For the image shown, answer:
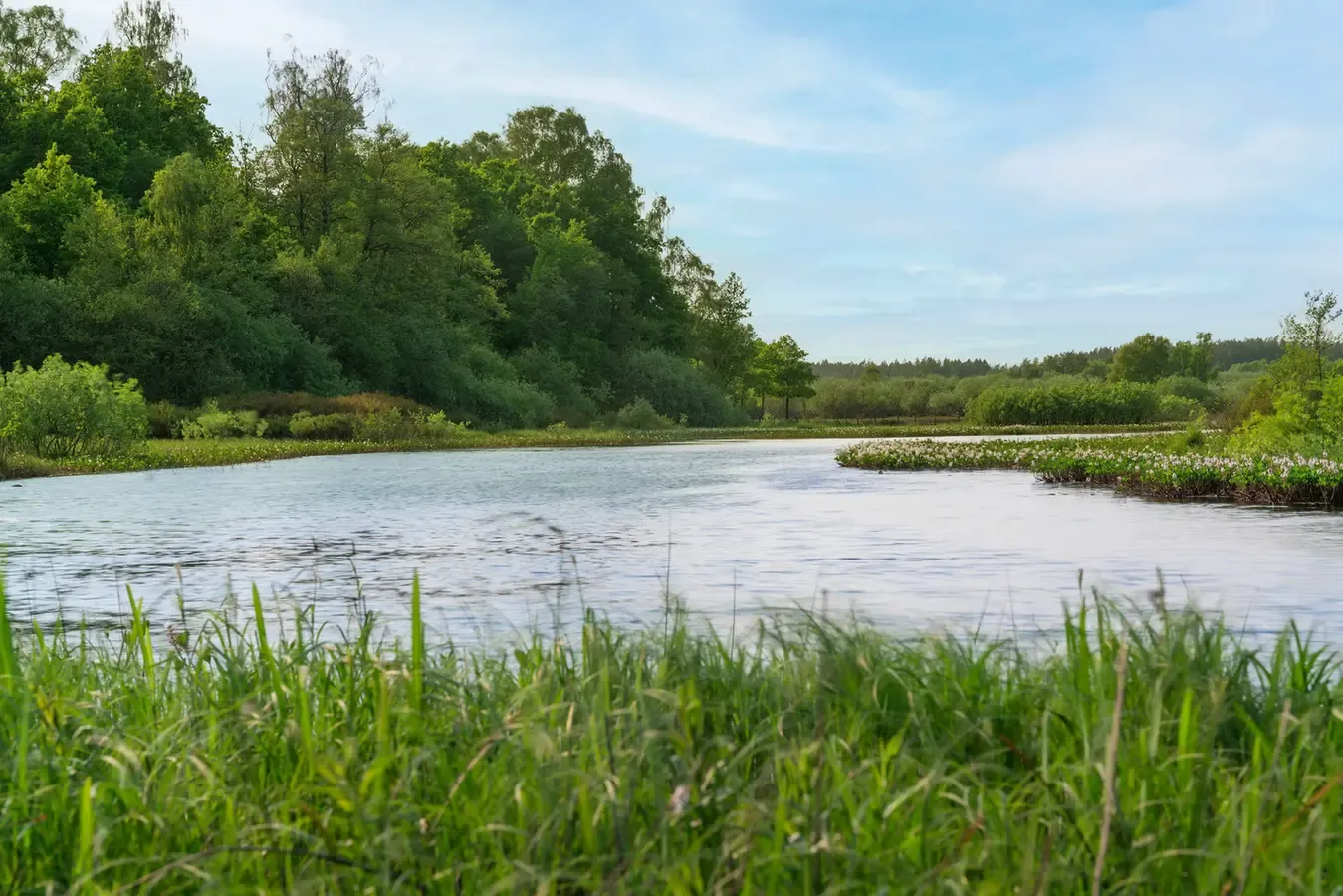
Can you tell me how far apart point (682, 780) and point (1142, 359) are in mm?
104169

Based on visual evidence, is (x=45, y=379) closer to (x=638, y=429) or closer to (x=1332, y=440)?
(x=1332, y=440)

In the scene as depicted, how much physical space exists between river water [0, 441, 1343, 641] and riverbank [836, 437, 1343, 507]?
2.91 ft

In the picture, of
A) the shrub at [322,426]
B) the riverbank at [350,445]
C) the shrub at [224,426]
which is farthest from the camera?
the shrub at [322,426]

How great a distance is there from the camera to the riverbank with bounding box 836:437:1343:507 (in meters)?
15.5

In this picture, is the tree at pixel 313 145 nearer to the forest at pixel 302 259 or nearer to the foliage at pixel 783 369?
the forest at pixel 302 259

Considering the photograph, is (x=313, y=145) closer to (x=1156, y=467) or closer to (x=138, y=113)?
(x=138, y=113)

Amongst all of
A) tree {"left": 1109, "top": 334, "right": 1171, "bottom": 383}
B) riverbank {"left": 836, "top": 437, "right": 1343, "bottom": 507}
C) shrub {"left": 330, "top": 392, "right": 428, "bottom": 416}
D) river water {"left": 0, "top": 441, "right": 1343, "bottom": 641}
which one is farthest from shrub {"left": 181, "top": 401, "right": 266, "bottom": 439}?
tree {"left": 1109, "top": 334, "right": 1171, "bottom": 383}

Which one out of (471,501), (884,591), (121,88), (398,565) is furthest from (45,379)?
(121,88)

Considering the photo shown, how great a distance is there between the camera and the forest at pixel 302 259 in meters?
41.6

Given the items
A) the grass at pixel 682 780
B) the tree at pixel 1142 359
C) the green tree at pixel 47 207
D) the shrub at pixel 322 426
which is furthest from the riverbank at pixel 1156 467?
the tree at pixel 1142 359

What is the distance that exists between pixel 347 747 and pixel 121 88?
58.4m

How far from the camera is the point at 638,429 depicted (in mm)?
54375

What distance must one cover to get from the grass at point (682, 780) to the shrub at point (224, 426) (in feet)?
103

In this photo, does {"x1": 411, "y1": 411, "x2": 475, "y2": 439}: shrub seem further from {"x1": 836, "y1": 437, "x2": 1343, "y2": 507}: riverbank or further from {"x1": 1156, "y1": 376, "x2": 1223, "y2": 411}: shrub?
{"x1": 1156, "y1": 376, "x2": 1223, "y2": 411}: shrub
